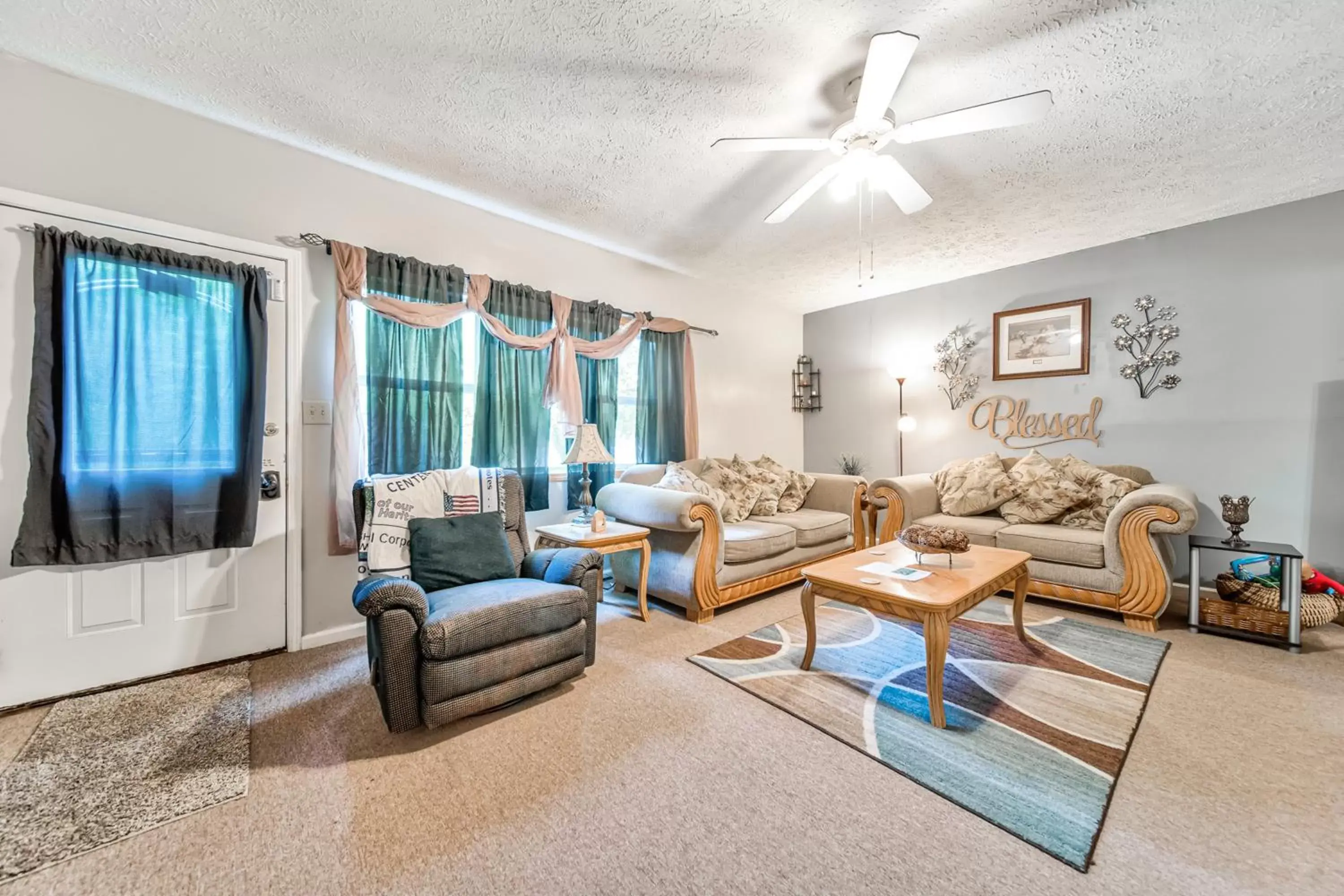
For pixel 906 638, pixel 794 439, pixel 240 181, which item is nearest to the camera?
pixel 240 181

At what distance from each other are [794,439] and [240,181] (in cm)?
471

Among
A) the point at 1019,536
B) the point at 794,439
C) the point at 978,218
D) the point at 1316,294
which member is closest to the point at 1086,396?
the point at 1316,294

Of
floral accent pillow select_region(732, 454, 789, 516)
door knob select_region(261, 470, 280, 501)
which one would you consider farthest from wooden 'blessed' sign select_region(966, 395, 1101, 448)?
door knob select_region(261, 470, 280, 501)

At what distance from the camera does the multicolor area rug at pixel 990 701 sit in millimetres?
1491

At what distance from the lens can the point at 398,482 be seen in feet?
7.94

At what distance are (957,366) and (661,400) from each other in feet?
8.54

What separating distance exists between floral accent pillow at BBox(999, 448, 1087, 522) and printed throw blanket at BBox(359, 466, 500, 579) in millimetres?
3443

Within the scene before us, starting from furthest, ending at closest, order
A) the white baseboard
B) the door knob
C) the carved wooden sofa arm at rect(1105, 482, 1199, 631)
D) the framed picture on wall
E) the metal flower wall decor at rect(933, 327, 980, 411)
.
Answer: the metal flower wall decor at rect(933, 327, 980, 411)
the framed picture on wall
the carved wooden sofa arm at rect(1105, 482, 1199, 631)
the white baseboard
the door knob

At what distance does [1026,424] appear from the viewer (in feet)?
13.2

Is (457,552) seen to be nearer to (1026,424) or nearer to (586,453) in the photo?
(586,453)

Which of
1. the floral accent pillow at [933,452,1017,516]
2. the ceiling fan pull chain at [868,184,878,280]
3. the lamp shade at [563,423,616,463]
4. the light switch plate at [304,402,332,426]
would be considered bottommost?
the floral accent pillow at [933,452,1017,516]

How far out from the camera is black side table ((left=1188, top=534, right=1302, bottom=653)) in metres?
2.47

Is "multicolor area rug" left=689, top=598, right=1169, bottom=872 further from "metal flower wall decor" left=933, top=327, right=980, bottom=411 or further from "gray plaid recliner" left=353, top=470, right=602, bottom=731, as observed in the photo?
"metal flower wall decor" left=933, top=327, right=980, bottom=411

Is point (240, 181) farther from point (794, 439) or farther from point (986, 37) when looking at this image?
point (794, 439)
